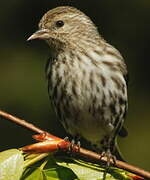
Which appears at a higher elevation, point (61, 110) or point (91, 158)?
point (91, 158)

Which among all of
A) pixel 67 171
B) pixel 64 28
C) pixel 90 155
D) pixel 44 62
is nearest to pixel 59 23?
pixel 64 28

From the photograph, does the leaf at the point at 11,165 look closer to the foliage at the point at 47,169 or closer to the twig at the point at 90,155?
the foliage at the point at 47,169

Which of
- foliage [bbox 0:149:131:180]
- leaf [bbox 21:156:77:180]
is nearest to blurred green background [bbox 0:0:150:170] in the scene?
foliage [bbox 0:149:131:180]

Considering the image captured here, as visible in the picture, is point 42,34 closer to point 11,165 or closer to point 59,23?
point 59,23

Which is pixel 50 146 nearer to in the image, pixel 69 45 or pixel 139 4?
pixel 69 45

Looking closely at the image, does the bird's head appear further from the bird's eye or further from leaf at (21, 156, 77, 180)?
leaf at (21, 156, 77, 180)

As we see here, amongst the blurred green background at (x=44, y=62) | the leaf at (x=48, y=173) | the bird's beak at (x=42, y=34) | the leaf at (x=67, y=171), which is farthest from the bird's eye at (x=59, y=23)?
the blurred green background at (x=44, y=62)

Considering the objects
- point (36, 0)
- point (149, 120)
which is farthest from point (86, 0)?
point (149, 120)
